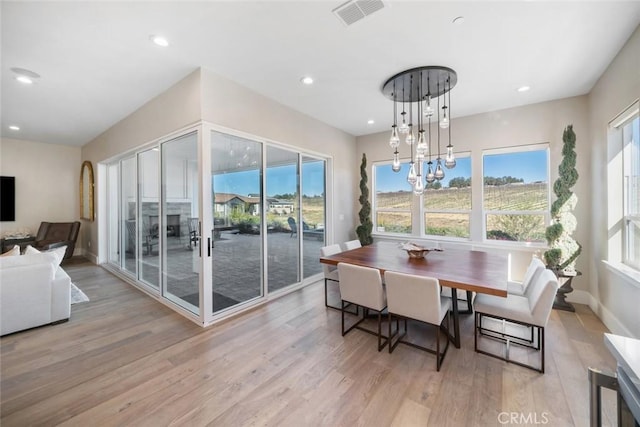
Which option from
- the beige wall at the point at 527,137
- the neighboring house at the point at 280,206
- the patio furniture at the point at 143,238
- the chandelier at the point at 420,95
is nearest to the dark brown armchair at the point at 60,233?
the patio furniture at the point at 143,238

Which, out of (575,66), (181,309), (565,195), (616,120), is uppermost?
(575,66)

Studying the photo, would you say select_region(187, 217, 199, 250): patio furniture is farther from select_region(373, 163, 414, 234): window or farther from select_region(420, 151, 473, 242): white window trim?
select_region(420, 151, 473, 242): white window trim

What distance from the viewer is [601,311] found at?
9.88 ft

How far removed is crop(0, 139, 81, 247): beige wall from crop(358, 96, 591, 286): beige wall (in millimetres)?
7973

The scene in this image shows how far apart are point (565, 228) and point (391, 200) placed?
109 inches

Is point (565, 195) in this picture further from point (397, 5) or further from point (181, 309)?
point (181, 309)

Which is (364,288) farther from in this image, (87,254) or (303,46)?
(87,254)

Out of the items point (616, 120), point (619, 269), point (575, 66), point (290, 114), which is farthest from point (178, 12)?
point (619, 269)

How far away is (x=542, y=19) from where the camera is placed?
6.82 feet

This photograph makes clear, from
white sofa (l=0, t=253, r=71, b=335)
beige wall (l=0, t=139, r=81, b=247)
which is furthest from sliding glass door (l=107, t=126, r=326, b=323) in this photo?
beige wall (l=0, t=139, r=81, b=247)

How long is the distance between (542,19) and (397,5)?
4.18 feet

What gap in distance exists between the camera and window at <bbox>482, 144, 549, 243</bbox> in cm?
392

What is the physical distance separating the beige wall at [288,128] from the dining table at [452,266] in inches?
75.7

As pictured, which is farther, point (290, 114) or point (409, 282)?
point (290, 114)
